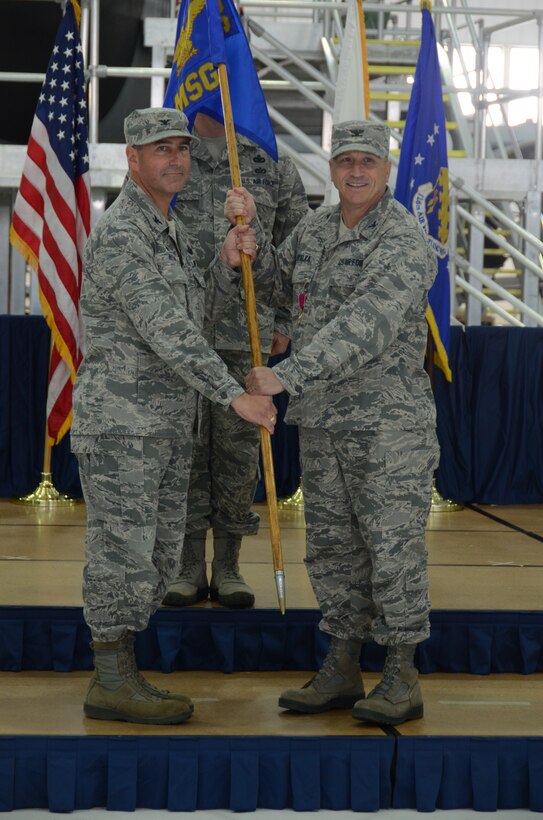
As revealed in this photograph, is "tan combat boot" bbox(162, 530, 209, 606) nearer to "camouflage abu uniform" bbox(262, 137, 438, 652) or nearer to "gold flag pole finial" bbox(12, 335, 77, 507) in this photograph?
"camouflage abu uniform" bbox(262, 137, 438, 652)

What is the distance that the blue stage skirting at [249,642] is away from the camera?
3.85 m

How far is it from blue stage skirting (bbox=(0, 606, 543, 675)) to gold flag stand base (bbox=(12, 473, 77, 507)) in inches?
116

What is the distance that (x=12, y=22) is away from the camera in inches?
354

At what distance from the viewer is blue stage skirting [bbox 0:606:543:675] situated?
3846mm

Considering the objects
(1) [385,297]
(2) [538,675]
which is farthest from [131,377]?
(2) [538,675]

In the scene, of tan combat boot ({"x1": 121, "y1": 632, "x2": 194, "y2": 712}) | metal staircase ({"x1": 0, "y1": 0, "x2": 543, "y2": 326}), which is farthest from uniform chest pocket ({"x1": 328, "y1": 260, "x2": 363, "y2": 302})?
metal staircase ({"x1": 0, "y1": 0, "x2": 543, "y2": 326})

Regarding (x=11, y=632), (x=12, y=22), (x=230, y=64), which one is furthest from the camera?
(x=12, y=22)

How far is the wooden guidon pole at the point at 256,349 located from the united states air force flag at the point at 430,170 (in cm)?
281

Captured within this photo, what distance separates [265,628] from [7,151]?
5.14 m

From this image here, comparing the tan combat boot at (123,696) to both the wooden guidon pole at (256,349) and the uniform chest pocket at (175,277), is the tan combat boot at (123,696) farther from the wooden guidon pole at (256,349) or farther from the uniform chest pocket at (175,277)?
the uniform chest pocket at (175,277)

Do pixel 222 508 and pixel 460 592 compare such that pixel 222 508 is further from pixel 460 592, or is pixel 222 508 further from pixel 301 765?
pixel 301 765

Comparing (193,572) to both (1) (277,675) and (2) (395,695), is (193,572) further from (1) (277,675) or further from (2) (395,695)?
(2) (395,695)

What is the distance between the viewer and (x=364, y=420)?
3256 millimetres

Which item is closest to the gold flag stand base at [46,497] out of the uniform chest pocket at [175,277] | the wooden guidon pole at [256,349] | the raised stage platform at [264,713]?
the raised stage platform at [264,713]
